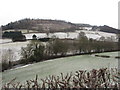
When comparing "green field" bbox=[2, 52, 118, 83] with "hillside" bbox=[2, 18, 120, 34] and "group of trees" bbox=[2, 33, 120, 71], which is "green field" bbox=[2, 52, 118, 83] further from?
"hillside" bbox=[2, 18, 120, 34]

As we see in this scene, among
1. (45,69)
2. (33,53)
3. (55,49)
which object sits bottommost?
(45,69)

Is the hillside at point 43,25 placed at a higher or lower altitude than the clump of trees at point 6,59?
higher

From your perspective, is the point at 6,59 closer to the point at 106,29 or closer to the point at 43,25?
the point at 106,29

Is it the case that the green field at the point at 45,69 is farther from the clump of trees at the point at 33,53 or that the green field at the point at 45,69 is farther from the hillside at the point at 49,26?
the hillside at the point at 49,26

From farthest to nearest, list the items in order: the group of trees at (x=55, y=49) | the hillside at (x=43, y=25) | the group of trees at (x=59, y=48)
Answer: the hillside at (x=43, y=25), the group of trees at (x=59, y=48), the group of trees at (x=55, y=49)

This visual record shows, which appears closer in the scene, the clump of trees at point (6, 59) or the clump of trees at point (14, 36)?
the clump of trees at point (6, 59)

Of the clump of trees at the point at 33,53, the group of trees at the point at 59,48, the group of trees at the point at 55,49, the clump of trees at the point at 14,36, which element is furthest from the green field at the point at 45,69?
the clump of trees at the point at 14,36

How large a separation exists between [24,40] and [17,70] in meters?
11.7

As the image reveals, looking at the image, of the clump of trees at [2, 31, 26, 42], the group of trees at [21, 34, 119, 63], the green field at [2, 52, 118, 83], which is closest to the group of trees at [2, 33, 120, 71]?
the group of trees at [21, 34, 119, 63]

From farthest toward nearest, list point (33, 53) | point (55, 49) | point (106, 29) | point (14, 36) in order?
point (106, 29) → point (14, 36) → point (55, 49) → point (33, 53)

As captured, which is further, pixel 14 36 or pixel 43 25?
pixel 43 25

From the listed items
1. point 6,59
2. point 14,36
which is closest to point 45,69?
point 6,59

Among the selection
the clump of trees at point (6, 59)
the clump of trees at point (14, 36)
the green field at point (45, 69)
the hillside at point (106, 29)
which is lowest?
the green field at point (45, 69)

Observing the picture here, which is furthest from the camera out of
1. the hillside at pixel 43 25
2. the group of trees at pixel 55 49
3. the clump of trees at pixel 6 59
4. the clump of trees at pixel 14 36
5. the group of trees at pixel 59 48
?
A: the hillside at pixel 43 25
